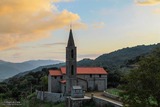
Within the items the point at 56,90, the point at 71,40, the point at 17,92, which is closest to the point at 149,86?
the point at 71,40

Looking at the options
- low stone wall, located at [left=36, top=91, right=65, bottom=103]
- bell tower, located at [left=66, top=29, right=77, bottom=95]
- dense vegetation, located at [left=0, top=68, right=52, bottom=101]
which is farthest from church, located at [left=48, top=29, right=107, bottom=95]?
dense vegetation, located at [left=0, top=68, right=52, bottom=101]

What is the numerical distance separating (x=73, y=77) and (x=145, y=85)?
131 ft

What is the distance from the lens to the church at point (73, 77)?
67688 mm

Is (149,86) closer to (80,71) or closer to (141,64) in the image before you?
(141,64)

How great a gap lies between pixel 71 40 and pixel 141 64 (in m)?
39.2

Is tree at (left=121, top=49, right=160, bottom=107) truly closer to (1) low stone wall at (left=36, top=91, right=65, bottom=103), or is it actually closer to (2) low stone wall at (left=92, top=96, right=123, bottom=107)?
(2) low stone wall at (left=92, top=96, right=123, bottom=107)

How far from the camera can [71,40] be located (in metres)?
67.8

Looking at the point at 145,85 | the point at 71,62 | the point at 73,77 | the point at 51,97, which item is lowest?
the point at 51,97

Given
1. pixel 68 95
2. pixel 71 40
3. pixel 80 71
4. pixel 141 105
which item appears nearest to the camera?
pixel 141 105

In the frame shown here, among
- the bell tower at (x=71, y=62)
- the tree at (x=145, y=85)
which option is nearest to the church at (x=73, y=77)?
the bell tower at (x=71, y=62)

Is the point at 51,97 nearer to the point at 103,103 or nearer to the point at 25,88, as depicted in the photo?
the point at 103,103

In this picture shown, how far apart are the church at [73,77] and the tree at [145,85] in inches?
1510

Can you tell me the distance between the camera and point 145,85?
2842 centimetres

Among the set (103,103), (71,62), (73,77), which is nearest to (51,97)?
(73,77)
